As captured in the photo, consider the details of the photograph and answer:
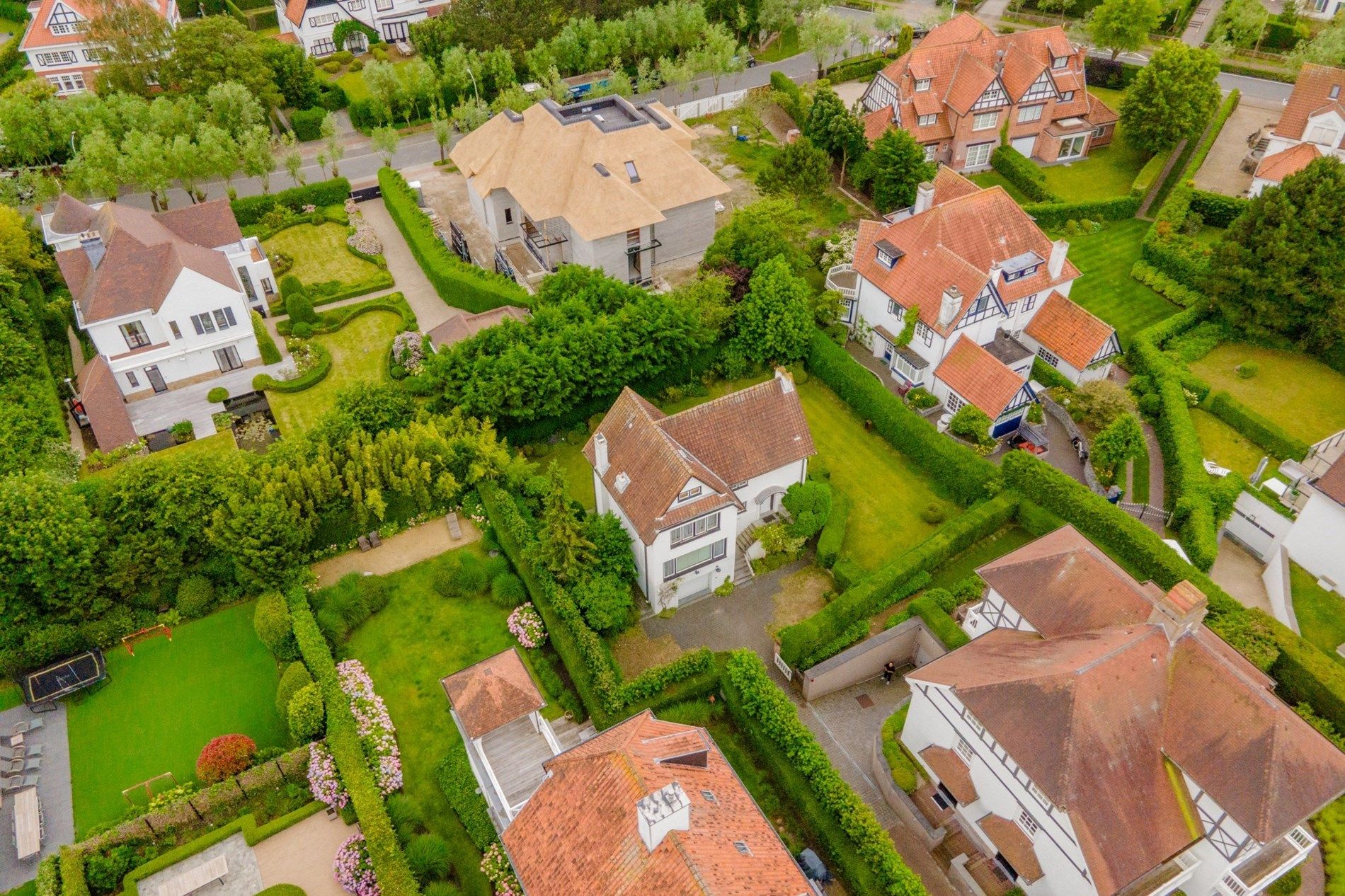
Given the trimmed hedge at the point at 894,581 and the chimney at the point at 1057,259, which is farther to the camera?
the chimney at the point at 1057,259

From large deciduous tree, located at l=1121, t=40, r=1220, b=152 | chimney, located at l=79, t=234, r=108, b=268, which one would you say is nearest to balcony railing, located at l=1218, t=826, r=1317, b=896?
large deciduous tree, located at l=1121, t=40, r=1220, b=152

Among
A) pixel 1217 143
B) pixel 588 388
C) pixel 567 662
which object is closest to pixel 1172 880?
pixel 567 662

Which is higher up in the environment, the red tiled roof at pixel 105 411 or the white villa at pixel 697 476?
the white villa at pixel 697 476

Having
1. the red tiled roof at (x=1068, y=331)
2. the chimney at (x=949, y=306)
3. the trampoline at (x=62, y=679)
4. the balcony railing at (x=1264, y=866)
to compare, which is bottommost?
the trampoline at (x=62, y=679)

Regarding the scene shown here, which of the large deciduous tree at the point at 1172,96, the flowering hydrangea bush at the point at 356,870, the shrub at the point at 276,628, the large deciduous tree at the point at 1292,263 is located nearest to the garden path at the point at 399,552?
the shrub at the point at 276,628

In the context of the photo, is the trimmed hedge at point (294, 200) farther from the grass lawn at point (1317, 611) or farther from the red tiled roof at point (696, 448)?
the grass lawn at point (1317, 611)

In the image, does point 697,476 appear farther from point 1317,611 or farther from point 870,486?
point 1317,611

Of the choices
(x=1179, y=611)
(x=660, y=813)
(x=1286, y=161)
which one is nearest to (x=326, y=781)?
(x=660, y=813)

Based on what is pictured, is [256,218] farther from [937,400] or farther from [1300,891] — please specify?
[1300,891]
